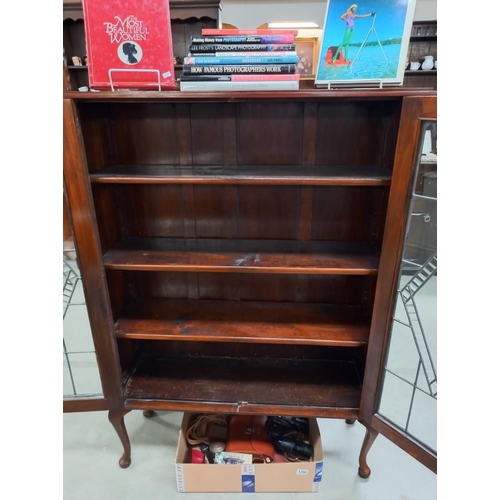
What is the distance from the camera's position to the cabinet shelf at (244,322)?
54.8 inches

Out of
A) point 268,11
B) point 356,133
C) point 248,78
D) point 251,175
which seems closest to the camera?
point 248,78

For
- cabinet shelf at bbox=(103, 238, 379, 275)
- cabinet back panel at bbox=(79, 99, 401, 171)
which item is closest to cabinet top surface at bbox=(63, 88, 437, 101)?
cabinet back panel at bbox=(79, 99, 401, 171)

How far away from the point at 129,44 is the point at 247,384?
141 cm

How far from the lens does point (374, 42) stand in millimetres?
1062

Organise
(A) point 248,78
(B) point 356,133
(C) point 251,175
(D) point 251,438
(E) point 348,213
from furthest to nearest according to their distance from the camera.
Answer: (D) point 251,438
(E) point 348,213
(B) point 356,133
(C) point 251,175
(A) point 248,78

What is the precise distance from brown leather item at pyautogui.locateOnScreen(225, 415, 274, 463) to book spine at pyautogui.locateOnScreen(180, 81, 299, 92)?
1.44 metres

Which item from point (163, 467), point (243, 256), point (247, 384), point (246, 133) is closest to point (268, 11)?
point (246, 133)

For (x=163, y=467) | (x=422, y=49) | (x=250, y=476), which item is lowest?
(x=163, y=467)

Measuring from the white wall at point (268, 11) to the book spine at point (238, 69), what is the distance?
13.7 feet

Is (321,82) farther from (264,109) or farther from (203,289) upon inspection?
(203,289)

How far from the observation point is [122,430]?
5.10 feet

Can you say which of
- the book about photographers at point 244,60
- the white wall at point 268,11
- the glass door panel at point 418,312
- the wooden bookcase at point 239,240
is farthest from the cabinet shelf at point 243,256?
the white wall at point 268,11

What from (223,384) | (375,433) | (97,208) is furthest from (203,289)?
(375,433)

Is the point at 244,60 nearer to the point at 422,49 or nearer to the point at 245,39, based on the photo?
the point at 245,39
